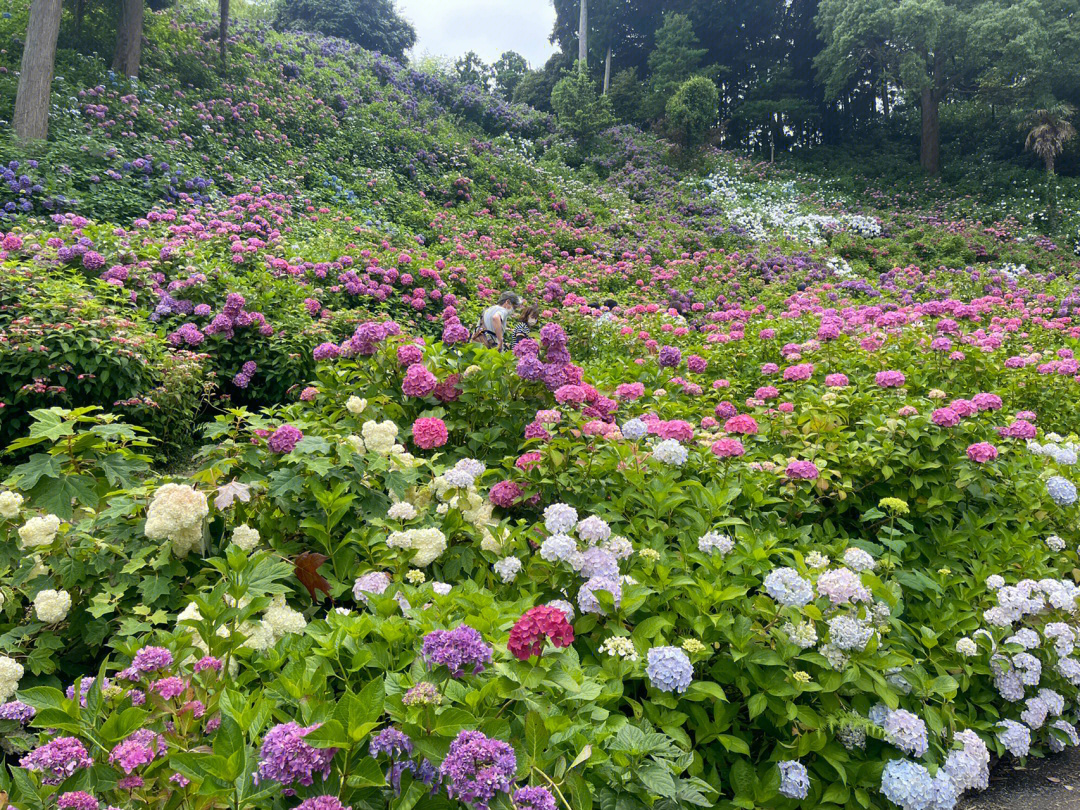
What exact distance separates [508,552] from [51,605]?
52.2 inches

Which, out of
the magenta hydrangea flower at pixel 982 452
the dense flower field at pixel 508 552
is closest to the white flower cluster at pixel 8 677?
the dense flower field at pixel 508 552

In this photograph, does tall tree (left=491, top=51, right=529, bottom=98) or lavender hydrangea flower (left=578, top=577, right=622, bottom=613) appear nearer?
lavender hydrangea flower (left=578, top=577, right=622, bottom=613)

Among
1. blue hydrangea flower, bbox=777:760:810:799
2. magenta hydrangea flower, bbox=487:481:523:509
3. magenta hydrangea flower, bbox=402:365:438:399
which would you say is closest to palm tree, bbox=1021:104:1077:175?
magenta hydrangea flower, bbox=402:365:438:399

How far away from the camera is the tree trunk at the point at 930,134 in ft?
68.4

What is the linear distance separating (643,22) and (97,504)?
3285 centimetres

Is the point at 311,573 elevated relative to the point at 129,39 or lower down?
lower down

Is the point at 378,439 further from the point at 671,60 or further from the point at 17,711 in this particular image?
the point at 671,60

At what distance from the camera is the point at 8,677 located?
1476 millimetres

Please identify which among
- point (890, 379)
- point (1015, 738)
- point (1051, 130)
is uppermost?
point (1051, 130)

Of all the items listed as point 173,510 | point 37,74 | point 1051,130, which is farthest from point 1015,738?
point 1051,130

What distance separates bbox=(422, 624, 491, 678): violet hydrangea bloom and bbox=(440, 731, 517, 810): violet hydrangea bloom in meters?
0.17

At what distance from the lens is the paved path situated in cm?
201

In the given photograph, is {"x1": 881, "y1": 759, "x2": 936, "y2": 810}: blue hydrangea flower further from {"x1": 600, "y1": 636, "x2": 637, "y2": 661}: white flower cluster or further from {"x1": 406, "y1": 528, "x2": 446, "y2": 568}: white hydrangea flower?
{"x1": 406, "y1": 528, "x2": 446, "y2": 568}: white hydrangea flower

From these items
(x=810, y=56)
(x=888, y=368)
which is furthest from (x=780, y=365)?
(x=810, y=56)
